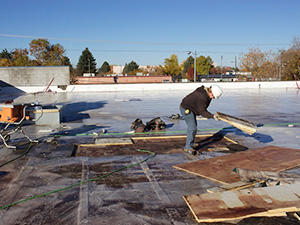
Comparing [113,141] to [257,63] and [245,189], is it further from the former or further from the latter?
[257,63]

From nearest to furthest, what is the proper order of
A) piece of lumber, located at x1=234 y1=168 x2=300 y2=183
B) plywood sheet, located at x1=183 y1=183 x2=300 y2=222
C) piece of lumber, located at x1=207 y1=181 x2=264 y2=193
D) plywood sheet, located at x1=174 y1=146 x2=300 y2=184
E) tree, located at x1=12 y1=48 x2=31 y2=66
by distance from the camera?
plywood sheet, located at x1=183 y1=183 x2=300 y2=222, piece of lumber, located at x1=207 y1=181 x2=264 y2=193, piece of lumber, located at x1=234 y1=168 x2=300 y2=183, plywood sheet, located at x1=174 y1=146 x2=300 y2=184, tree, located at x1=12 y1=48 x2=31 y2=66

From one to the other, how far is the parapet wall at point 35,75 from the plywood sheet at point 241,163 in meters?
35.4

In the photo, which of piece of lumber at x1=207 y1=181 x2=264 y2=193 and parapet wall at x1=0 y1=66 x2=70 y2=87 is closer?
piece of lumber at x1=207 y1=181 x2=264 y2=193

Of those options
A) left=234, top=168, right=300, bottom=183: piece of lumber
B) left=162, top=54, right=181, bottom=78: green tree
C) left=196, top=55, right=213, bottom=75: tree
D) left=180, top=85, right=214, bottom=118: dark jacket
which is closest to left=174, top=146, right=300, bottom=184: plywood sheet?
left=234, top=168, right=300, bottom=183: piece of lumber

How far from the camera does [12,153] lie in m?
7.18

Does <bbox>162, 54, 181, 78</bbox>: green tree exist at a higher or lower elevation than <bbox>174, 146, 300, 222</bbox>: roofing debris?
higher

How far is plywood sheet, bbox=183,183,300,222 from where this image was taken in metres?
3.83

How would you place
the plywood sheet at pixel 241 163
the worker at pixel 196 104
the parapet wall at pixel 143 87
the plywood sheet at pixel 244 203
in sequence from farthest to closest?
1. the parapet wall at pixel 143 87
2. the worker at pixel 196 104
3. the plywood sheet at pixel 241 163
4. the plywood sheet at pixel 244 203

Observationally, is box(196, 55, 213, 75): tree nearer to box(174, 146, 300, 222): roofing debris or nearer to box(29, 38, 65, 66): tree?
box(29, 38, 65, 66): tree

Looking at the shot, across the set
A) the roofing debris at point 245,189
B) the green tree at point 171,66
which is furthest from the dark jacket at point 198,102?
the green tree at point 171,66

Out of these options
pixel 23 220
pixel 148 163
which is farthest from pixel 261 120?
pixel 23 220

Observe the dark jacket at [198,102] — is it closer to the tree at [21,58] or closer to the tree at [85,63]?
the tree at [21,58]

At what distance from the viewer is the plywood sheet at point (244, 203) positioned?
383 centimetres

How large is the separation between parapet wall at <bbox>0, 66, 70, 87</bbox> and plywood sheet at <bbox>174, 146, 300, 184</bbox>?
3545cm
